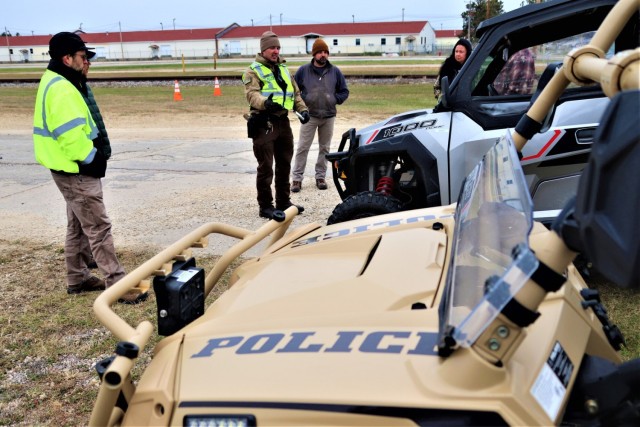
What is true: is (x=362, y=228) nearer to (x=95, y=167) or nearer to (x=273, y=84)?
(x=95, y=167)

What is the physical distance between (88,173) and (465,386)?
3771 mm

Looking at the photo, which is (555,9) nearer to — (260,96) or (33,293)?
(260,96)

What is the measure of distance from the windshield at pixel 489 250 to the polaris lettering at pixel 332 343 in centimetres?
9

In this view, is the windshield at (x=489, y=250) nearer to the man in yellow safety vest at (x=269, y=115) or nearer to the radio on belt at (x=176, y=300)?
the radio on belt at (x=176, y=300)

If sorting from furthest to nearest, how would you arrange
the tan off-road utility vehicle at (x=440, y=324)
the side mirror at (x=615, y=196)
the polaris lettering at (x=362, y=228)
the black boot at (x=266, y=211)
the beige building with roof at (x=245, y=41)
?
the beige building with roof at (x=245, y=41) → the black boot at (x=266, y=211) → the polaris lettering at (x=362, y=228) → the tan off-road utility vehicle at (x=440, y=324) → the side mirror at (x=615, y=196)

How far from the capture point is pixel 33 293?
5.06 meters

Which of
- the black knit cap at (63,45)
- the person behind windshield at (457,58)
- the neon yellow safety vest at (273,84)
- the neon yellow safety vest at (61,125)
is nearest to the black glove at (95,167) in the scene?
the neon yellow safety vest at (61,125)

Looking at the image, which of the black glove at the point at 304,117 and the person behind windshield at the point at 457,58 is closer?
the black glove at the point at 304,117

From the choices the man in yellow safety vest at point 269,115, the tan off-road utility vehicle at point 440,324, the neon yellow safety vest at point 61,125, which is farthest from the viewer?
the man in yellow safety vest at point 269,115

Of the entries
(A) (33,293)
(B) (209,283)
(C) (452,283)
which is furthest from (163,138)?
(C) (452,283)

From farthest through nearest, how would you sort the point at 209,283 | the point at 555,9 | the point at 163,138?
the point at 163,138 < the point at 555,9 < the point at 209,283

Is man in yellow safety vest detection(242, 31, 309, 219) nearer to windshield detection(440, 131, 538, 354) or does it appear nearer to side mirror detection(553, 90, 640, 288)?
windshield detection(440, 131, 538, 354)

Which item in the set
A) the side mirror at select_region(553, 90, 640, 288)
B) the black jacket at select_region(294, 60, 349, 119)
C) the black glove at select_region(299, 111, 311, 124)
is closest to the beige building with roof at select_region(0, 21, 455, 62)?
the black jacket at select_region(294, 60, 349, 119)

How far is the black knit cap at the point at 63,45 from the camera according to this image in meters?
4.34
